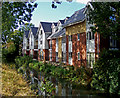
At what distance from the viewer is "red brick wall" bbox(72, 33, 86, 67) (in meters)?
19.9

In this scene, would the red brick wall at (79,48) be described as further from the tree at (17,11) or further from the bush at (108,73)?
the tree at (17,11)

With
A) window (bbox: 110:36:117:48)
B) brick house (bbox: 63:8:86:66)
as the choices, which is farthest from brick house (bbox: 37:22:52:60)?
window (bbox: 110:36:117:48)

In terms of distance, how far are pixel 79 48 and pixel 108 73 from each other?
30.5 feet

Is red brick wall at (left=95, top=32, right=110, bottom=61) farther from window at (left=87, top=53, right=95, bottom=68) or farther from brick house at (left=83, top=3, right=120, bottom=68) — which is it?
window at (left=87, top=53, right=95, bottom=68)

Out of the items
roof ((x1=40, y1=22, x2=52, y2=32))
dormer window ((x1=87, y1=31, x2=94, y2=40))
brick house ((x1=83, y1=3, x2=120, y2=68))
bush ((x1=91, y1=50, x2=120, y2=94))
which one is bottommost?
bush ((x1=91, y1=50, x2=120, y2=94))

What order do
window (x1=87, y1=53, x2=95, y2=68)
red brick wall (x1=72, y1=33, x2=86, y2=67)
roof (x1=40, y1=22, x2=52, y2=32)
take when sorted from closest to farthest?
window (x1=87, y1=53, x2=95, y2=68) < red brick wall (x1=72, y1=33, x2=86, y2=67) < roof (x1=40, y1=22, x2=52, y2=32)

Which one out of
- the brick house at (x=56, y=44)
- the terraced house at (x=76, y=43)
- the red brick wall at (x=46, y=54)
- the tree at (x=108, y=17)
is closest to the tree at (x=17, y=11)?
the tree at (x=108, y=17)

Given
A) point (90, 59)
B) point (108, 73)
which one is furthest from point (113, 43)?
point (108, 73)

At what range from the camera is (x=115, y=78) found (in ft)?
37.0

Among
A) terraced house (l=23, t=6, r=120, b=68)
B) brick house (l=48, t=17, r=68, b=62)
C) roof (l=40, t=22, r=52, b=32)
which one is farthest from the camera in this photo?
roof (l=40, t=22, r=52, b=32)

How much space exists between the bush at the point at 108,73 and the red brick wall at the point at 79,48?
6.36 meters

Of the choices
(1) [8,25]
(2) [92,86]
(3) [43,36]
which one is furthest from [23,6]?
(3) [43,36]

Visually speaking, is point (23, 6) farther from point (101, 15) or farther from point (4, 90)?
point (101, 15)

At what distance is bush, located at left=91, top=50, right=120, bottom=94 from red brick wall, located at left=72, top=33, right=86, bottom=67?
636cm
